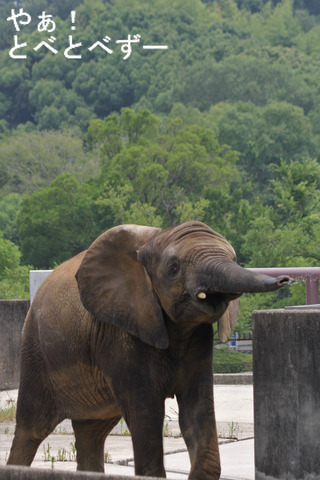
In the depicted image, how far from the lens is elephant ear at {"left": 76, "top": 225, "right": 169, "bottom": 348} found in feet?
20.6

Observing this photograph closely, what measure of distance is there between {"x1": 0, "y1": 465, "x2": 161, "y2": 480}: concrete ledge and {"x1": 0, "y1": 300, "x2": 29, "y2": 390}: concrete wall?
874 cm

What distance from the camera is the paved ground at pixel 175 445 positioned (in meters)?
8.37

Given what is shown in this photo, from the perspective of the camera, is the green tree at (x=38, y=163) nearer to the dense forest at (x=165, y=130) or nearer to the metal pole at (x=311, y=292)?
the dense forest at (x=165, y=130)

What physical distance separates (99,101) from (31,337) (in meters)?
113

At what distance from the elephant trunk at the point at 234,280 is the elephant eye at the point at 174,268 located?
12.7 inches

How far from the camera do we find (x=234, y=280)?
5328 mm

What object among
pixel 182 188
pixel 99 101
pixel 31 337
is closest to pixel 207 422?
pixel 31 337

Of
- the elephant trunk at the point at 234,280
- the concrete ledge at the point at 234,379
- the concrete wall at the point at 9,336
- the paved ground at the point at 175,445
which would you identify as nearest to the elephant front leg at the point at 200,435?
the elephant trunk at the point at 234,280

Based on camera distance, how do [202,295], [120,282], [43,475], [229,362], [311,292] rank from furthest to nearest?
[229,362] → [311,292] → [120,282] → [202,295] → [43,475]

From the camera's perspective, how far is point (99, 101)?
120m

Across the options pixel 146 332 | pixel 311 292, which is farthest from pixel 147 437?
pixel 311 292

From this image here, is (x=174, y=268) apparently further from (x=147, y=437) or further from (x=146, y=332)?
(x=147, y=437)

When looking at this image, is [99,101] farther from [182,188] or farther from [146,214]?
[146,214]

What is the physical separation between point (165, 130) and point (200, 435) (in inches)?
2936
